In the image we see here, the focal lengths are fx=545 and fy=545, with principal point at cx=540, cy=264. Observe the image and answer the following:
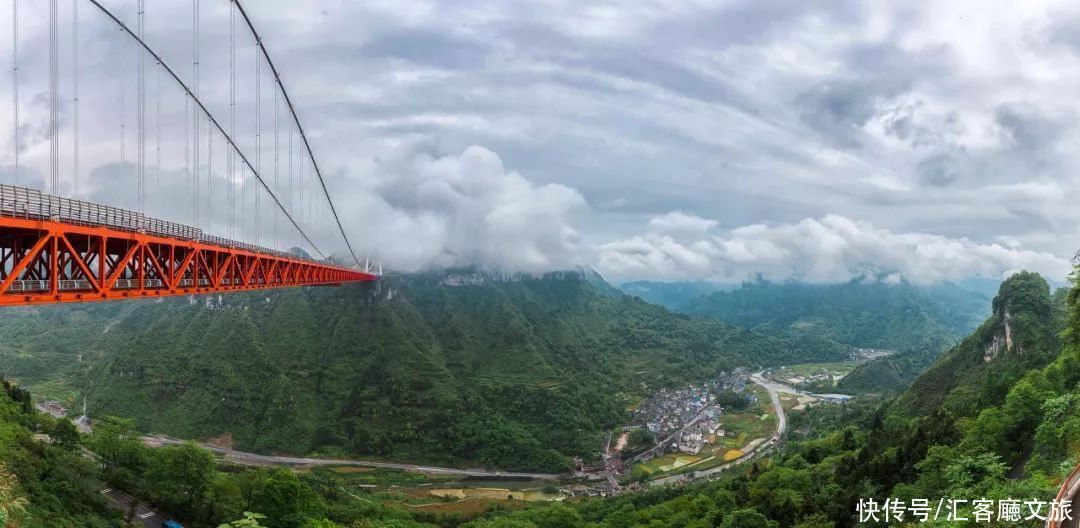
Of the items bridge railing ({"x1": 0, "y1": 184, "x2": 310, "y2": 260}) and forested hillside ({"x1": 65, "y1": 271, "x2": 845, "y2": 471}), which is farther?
forested hillside ({"x1": 65, "y1": 271, "x2": 845, "y2": 471})

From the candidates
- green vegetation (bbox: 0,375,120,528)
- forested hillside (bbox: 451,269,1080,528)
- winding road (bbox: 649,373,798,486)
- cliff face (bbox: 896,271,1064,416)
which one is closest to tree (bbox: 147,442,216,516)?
green vegetation (bbox: 0,375,120,528)

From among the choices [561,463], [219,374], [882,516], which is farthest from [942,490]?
[219,374]

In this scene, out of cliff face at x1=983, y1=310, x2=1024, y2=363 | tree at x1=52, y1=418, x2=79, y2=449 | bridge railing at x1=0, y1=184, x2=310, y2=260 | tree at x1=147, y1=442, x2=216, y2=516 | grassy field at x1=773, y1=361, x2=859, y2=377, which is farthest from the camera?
grassy field at x1=773, y1=361, x2=859, y2=377

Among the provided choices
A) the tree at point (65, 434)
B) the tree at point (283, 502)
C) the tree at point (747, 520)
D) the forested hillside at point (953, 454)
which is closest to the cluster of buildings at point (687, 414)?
the forested hillside at point (953, 454)

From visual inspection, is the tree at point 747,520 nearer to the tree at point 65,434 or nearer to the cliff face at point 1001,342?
the tree at point 65,434

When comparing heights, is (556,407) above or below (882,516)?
below

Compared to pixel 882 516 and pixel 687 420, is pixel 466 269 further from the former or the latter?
pixel 882 516

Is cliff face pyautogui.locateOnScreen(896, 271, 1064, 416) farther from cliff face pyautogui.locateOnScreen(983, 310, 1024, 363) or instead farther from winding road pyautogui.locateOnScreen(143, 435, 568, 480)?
winding road pyautogui.locateOnScreen(143, 435, 568, 480)
